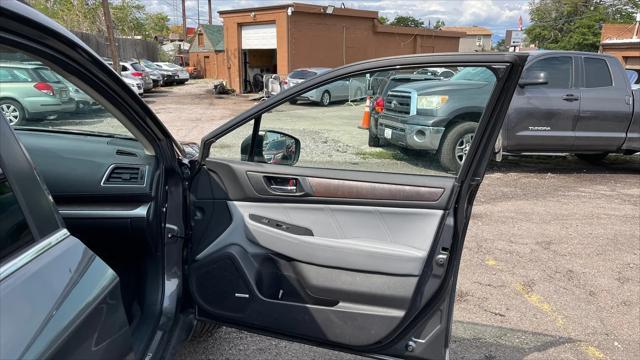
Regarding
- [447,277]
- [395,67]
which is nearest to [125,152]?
[395,67]

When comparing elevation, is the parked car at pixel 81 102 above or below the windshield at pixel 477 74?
below

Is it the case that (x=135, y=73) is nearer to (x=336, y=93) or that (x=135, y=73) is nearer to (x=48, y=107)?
(x=48, y=107)

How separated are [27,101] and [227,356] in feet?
6.82

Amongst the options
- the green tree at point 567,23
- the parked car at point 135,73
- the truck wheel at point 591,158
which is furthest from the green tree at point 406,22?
the truck wheel at point 591,158

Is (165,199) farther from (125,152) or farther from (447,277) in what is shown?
(447,277)

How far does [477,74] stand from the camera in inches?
82.9

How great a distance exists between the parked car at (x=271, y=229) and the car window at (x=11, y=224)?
0.61m

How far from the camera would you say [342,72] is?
7.15 feet

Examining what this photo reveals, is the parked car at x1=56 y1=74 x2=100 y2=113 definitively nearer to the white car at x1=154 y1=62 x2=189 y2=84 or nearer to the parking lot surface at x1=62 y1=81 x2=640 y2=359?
the parking lot surface at x1=62 y1=81 x2=640 y2=359

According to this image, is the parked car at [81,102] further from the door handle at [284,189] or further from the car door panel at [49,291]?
the car door panel at [49,291]

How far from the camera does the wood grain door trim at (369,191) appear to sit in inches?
83.7

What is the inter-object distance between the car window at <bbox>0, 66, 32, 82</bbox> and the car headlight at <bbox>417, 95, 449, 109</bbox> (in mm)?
2084

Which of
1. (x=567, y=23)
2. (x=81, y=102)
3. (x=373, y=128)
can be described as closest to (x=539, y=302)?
(x=373, y=128)

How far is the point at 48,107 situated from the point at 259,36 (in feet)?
82.6
